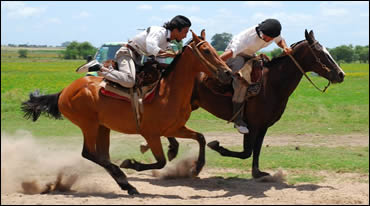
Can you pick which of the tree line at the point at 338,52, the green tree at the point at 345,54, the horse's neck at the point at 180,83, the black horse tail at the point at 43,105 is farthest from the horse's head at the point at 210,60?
the green tree at the point at 345,54

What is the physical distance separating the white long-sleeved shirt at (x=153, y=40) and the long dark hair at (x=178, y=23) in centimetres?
8

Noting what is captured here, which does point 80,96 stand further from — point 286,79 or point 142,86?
point 286,79

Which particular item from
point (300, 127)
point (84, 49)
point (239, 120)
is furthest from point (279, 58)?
point (84, 49)

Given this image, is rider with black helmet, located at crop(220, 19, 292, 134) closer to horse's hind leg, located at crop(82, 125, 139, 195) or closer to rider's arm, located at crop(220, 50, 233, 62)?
rider's arm, located at crop(220, 50, 233, 62)

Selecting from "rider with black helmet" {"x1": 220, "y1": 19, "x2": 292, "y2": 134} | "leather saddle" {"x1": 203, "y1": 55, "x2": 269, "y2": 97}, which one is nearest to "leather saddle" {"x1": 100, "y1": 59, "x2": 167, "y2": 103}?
"rider with black helmet" {"x1": 220, "y1": 19, "x2": 292, "y2": 134}

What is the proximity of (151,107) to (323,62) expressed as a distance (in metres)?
2.89

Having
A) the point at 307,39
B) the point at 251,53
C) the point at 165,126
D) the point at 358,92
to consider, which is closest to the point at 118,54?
the point at 165,126

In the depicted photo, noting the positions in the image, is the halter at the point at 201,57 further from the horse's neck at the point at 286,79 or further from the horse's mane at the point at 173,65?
the horse's neck at the point at 286,79

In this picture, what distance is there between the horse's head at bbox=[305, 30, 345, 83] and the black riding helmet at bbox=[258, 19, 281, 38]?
0.46 meters

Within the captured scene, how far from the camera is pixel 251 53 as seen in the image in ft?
30.2

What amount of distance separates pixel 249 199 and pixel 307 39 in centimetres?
284

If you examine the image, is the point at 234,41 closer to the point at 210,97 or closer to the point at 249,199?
the point at 210,97

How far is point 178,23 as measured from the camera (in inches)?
307

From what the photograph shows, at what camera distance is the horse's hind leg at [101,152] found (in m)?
7.76
